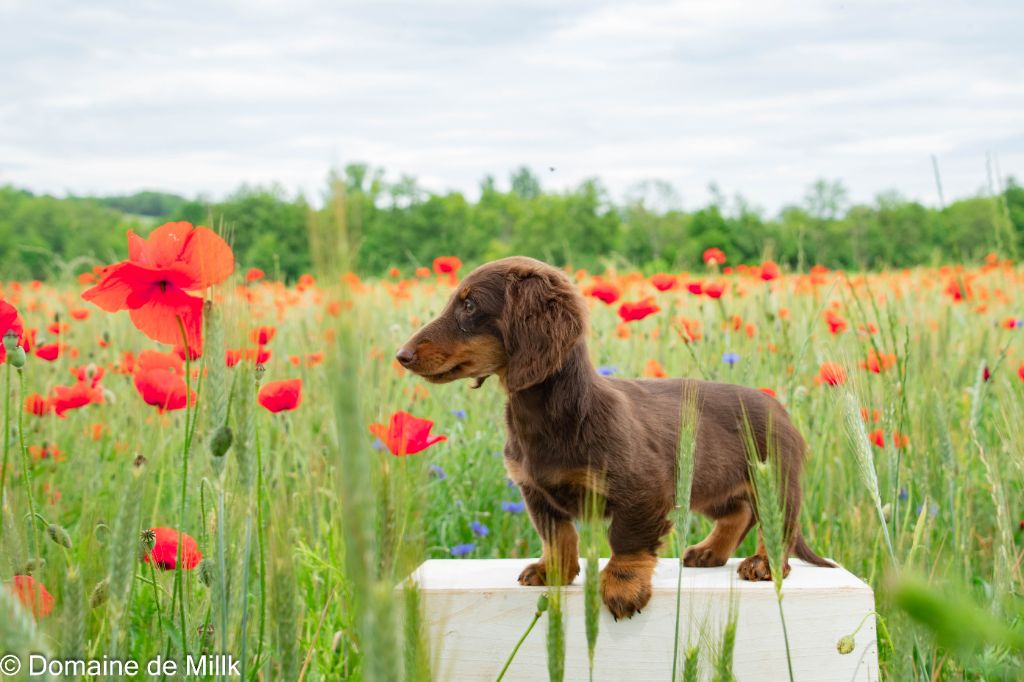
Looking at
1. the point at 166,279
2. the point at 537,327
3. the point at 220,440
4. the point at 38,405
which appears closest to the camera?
the point at 220,440

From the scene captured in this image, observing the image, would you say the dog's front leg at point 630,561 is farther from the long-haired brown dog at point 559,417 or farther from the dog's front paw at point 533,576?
the dog's front paw at point 533,576

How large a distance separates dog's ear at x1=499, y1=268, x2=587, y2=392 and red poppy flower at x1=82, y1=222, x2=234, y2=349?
0.69 metres

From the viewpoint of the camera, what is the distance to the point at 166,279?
1.39 meters

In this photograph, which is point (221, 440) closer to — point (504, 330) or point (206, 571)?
point (206, 571)

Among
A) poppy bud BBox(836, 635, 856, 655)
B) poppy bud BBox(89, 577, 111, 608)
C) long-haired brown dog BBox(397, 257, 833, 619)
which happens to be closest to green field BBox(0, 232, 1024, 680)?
poppy bud BBox(89, 577, 111, 608)

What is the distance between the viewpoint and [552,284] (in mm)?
2037

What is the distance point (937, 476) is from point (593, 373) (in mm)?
1092

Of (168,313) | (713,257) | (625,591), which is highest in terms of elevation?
(713,257)

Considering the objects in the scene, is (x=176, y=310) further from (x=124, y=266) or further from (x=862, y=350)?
(x=862, y=350)

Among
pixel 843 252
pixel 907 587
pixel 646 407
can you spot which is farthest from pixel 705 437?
pixel 843 252

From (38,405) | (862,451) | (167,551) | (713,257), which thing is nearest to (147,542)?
(167,551)

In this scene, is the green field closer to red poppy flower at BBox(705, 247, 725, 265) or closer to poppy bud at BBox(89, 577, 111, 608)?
poppy bud at BBox(89, 577, 111, 608)

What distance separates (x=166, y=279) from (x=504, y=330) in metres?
0.77

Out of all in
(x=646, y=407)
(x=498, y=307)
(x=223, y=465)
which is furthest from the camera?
(x=646, y=407)
